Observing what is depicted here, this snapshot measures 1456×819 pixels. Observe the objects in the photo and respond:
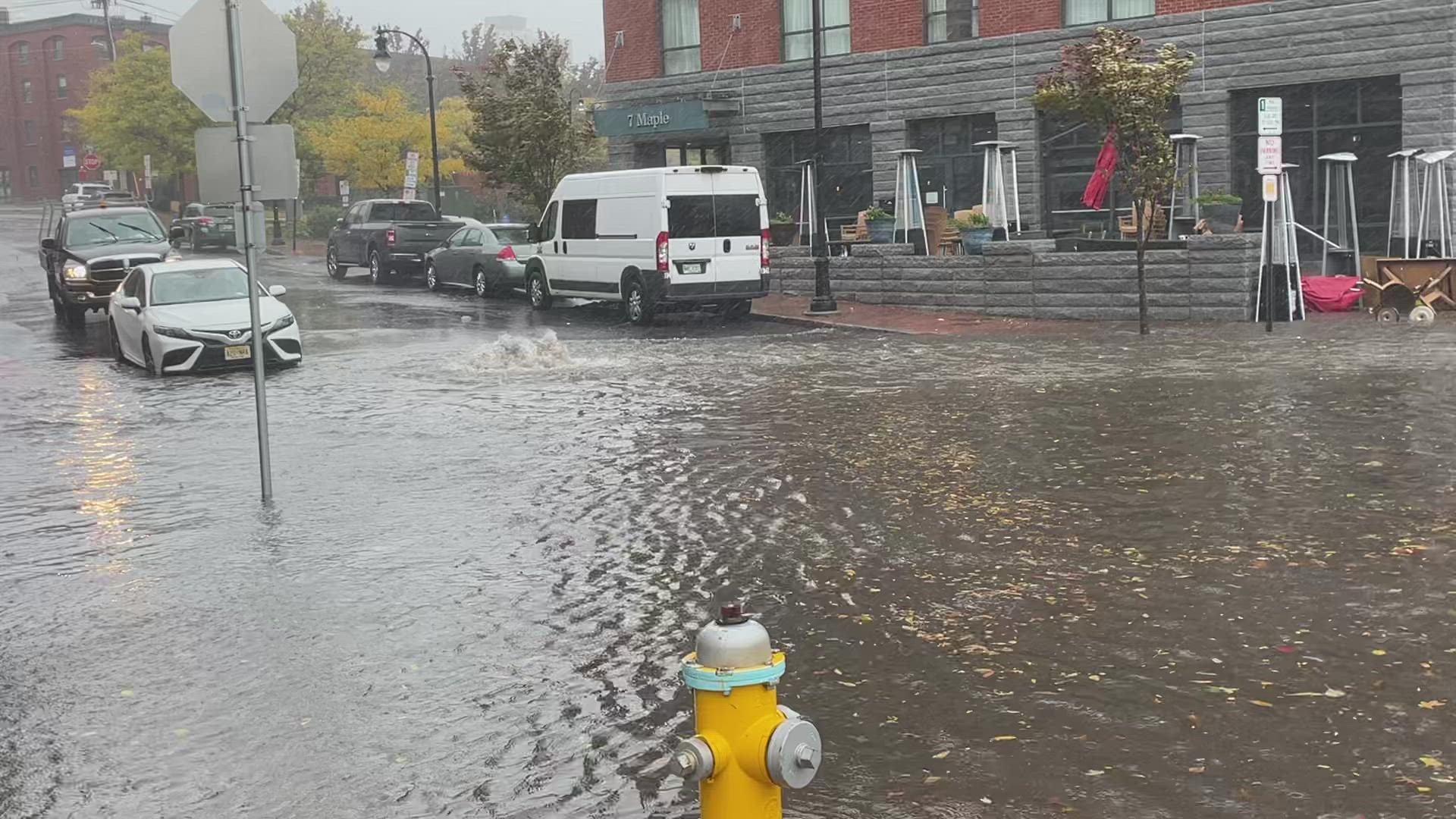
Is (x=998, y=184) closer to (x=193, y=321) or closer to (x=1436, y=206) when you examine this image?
(x=1436, y=206)

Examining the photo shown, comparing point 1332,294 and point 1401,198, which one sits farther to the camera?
point 1401,198

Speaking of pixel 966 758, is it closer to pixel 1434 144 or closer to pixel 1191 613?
pixel 1191 613

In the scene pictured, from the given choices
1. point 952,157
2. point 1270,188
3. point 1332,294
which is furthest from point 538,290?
point 1332,294

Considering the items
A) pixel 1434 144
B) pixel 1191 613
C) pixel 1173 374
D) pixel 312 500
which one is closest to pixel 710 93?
pixel 1434 144

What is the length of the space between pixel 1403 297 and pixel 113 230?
72.4ft

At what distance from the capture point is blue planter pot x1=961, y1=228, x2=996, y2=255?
83.3 feet

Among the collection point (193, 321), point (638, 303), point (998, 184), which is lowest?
point (638, 303)

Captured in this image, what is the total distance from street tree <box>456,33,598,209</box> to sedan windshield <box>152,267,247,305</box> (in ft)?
57.3

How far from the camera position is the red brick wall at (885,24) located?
33.4 m

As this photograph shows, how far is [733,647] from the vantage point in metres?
4.03

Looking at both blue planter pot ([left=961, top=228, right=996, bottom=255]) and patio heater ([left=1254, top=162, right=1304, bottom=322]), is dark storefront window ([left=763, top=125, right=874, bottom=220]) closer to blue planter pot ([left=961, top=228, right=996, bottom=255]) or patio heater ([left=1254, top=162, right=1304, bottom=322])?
blue planter pot ([left=961, top=228, right=996, bottom=255])

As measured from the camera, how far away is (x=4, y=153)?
4114 inches

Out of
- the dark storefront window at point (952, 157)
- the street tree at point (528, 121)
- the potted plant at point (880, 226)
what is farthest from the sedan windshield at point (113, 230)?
the dark storefront window at point (952, 157)

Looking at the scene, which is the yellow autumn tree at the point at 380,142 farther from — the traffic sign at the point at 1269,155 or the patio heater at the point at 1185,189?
the traffic sign at the point at 1269,155
